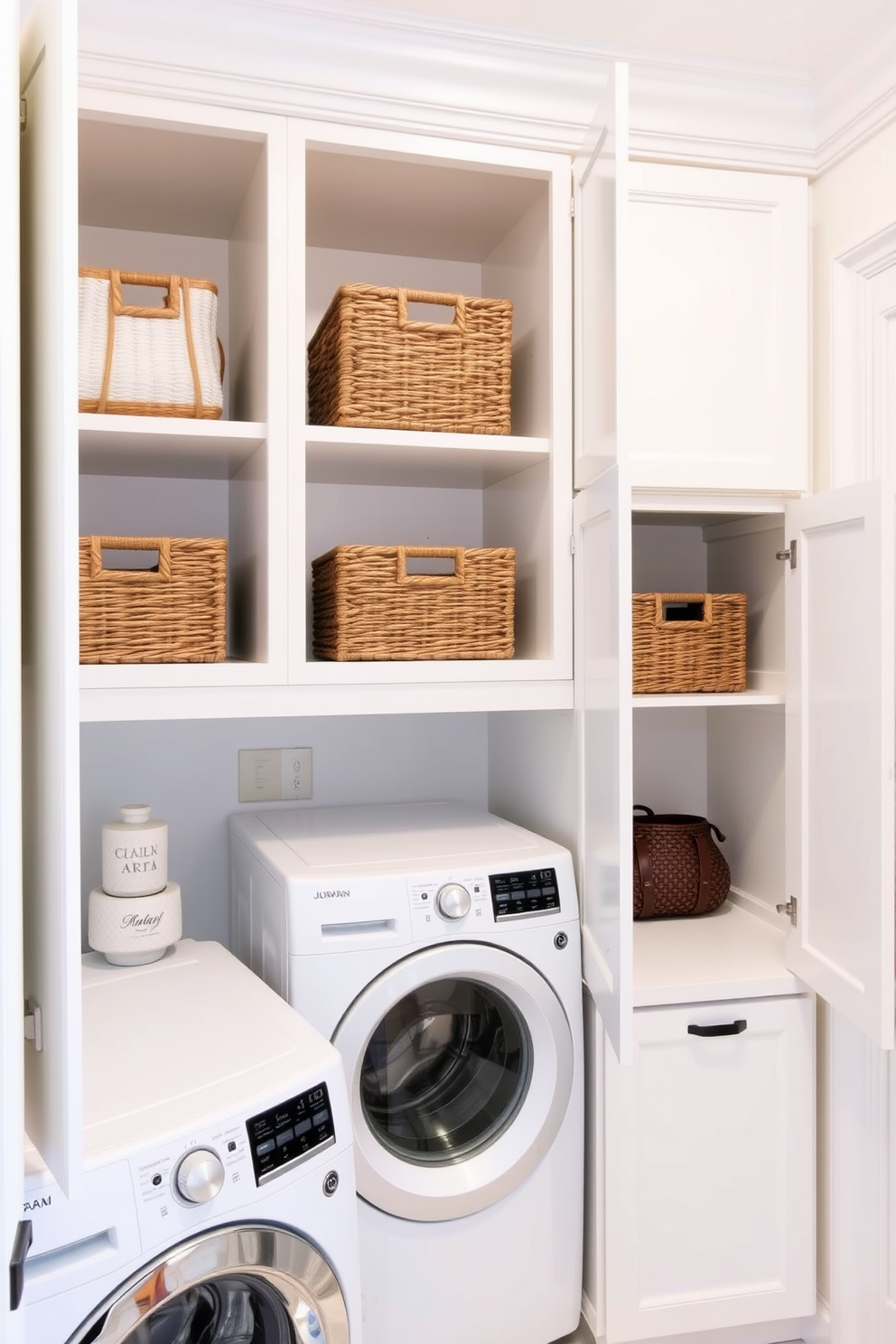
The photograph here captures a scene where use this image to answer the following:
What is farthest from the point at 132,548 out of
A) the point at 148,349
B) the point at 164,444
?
the point at 148,349

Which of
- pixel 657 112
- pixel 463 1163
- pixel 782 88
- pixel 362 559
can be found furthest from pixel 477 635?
pixel 782 88

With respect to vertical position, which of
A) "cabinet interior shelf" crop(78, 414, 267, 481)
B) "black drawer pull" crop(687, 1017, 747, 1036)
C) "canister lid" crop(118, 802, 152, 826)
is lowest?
"black drawer pull" crop(687, 1017, 747, 1036)

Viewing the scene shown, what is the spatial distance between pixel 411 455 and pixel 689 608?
27.3 inches

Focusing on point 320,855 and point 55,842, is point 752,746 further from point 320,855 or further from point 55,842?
point 55,842

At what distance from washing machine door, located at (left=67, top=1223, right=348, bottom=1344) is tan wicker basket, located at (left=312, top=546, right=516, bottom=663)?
946 millimetres

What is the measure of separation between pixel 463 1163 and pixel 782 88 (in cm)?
214

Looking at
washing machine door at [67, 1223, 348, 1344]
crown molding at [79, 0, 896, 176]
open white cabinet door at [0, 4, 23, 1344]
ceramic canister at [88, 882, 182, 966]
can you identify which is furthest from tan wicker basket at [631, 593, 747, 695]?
open white cabinet door at [0, 4, 23, 1344]

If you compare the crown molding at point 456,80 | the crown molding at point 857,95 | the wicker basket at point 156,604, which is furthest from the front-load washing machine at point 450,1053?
the crown molding at point 857,95

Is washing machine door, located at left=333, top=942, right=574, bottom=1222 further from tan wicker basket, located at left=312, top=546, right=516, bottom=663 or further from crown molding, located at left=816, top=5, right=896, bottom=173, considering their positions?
crown molding, located at left=816, top=5, right=896, bottom=173

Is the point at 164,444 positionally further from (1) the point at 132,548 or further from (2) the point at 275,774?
(2) the point at 275,774

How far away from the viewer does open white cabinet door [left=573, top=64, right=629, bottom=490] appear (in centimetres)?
151

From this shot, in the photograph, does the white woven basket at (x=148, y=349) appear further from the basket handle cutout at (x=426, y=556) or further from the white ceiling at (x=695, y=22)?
the white ceiling at (x=695, y=22)

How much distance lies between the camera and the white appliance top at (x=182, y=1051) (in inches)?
47.8

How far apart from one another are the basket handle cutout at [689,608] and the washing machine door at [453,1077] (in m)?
0.75
